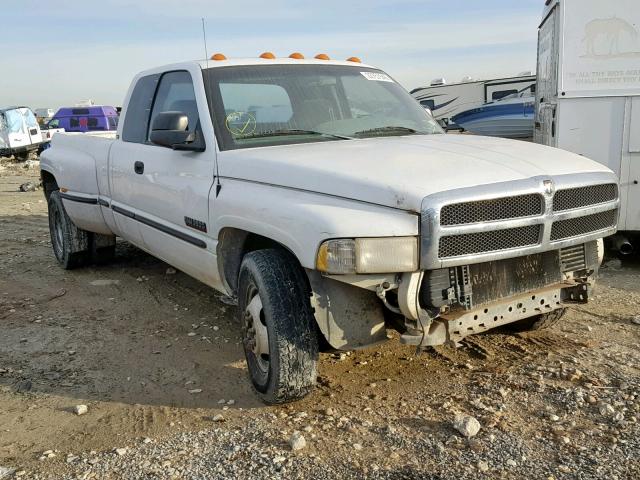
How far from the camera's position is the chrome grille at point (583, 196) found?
3302mm

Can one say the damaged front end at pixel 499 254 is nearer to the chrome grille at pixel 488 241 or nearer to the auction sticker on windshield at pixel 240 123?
the chrome grille at pixel 488 241

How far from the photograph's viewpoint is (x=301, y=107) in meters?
4.28

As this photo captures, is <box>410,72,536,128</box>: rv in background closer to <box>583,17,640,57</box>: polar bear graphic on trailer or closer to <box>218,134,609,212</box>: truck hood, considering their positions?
<box>583,17,640,57</box>: polar bear graphic on trailer

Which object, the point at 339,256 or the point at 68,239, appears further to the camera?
the point at 68,239

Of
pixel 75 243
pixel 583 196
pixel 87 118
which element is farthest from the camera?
pixel 87 118

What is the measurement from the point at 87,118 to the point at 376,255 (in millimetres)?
24619

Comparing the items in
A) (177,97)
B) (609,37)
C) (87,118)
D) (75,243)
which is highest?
(609,37)

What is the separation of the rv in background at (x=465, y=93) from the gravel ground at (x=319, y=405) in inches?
586

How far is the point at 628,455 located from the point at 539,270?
98 cm

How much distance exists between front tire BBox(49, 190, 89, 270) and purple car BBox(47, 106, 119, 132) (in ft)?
61.3

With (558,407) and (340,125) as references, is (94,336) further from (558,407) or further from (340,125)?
(558,407)

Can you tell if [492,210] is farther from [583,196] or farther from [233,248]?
[233,248]

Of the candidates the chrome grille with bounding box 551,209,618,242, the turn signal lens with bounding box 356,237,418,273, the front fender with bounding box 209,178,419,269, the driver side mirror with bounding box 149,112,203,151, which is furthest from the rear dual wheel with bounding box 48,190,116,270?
the chrome grille with bounding box 551,209,618,242

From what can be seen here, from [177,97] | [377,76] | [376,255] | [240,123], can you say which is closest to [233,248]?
[240,123]
